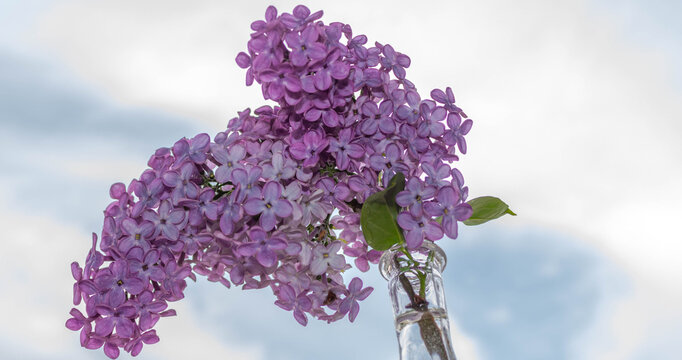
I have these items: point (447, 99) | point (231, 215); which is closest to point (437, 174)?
point (447, 99)

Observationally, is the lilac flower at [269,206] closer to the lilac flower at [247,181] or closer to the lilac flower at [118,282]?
the lilac flower at [247,181]

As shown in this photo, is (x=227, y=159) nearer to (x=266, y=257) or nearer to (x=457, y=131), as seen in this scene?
(x=266, y=257)

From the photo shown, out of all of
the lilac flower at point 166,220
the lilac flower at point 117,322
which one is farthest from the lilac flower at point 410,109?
the lilac flower at point 117,322

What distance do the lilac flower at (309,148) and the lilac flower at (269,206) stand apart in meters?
0.06

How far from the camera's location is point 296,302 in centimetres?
Result: 93

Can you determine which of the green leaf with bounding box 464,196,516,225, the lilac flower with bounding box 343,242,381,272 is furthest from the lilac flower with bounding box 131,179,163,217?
the green leaf with bounding box 464,196,516,225

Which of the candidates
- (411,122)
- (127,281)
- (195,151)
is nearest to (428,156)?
(411,122)

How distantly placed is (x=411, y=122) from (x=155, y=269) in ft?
1.27

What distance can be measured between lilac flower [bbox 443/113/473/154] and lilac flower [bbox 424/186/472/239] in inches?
4.8

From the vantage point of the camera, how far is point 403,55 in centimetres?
103

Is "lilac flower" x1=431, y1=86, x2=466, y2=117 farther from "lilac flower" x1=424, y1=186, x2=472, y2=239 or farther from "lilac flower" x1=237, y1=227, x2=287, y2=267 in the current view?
"lilac flower" x1=237, y1=227, x2=287, y2=267

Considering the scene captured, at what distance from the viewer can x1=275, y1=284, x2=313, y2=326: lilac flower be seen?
925 millimetres

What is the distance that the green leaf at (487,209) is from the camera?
956 millimetres

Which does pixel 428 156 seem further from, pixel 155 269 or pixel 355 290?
pixel 155 269
